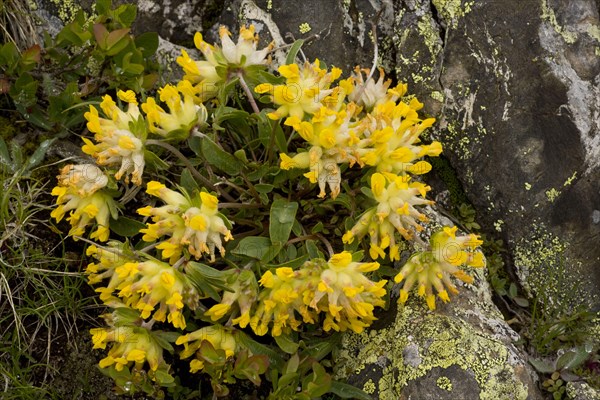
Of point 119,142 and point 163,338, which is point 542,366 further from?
point 119,142

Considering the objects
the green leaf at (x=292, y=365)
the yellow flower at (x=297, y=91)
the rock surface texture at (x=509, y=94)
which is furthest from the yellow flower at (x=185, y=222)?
the rock surface texture at (x=509, y=94)

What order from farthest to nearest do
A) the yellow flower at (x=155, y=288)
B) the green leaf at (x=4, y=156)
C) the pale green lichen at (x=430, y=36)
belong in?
1. the pale green lichen at (x=430, y=36)
2. the green leaf at (x=4, y=156)
3. the yellow flower at (x=155, y=288)

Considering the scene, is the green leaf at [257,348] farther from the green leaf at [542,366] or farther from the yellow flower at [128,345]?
the green leaf at [542,366]

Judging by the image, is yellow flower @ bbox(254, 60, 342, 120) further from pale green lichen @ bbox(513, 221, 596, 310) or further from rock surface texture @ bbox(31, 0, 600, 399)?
pale green lichen @ bbox(513, 221, 596, 310)

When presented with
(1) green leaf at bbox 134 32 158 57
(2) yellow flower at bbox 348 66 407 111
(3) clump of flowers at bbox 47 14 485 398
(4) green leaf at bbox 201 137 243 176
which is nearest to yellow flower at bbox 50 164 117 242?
(3) clump of flowers at bbox 47 14 485 398

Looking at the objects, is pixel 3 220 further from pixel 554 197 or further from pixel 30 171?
pixel 554 197

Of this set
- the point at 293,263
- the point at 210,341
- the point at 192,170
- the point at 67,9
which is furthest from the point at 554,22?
the point at 67,9

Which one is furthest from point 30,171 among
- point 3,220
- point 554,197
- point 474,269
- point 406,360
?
point 554,197
